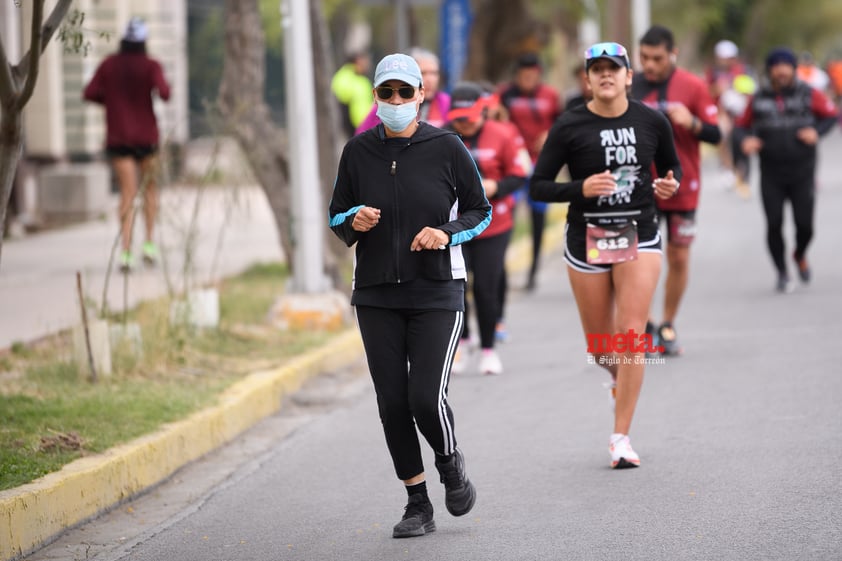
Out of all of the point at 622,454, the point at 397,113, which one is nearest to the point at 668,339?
the point at 622,454

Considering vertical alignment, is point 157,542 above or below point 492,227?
below

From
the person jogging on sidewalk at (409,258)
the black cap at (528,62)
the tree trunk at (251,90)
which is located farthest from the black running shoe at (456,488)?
the black cap at (528,62)

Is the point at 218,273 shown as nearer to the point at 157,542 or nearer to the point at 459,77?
the point at 459,77

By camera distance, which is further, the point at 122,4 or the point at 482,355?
the point at 122,4

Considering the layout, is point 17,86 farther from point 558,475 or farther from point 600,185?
point 558,475

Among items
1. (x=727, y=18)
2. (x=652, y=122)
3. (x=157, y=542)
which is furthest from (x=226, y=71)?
(x=727, y=18)

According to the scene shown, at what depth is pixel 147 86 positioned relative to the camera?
13531 mm

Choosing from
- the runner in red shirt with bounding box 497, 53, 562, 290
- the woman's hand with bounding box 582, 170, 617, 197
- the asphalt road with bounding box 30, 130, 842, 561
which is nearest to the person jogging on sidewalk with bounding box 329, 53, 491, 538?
the asphalt road with bounding box 30, 130, 842, 561

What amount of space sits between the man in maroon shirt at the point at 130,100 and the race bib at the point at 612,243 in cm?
685

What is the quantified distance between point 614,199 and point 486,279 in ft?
9.03

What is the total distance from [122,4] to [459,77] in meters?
6.01

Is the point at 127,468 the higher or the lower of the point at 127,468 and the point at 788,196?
the lower

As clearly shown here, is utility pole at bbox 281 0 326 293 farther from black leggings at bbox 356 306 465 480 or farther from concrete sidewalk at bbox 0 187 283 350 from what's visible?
black leggings at bbox 356 306 465 480

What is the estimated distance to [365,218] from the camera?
5770 mm
